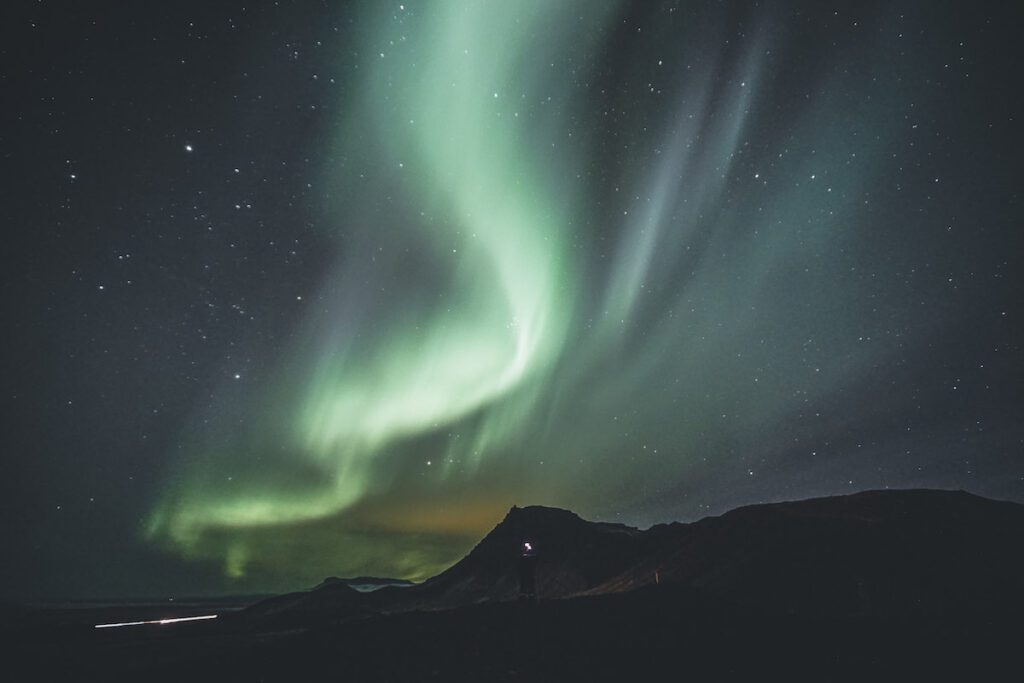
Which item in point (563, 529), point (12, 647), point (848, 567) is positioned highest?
point (563, 529)

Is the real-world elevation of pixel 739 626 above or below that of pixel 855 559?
below

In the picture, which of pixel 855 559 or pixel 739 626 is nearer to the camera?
pixel 739 626

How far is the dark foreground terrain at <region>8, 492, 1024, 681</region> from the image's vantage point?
13492 millimetres

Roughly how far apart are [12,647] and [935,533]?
183 ft

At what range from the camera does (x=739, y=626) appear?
54.1 feet

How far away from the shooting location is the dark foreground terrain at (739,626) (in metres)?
13.5

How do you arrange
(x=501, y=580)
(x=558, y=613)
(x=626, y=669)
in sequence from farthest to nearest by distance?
(x=501, y=580) → (x=558, y=613) → (x=626, y=669)

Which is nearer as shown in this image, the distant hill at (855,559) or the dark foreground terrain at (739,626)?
the dark foreground terrain at (739,626)

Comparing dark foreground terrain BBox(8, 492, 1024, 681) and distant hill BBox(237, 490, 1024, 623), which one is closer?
dark foreground terrain BBox(8, 492, 1024, 681)

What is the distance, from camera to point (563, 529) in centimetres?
7181

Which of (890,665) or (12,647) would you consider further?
(12,647)

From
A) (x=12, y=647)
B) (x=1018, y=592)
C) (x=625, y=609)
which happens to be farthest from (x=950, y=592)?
(x=12, y=647)

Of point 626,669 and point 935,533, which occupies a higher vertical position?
point 935,533

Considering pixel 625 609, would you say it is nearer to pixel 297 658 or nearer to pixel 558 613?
pixel 558 613
